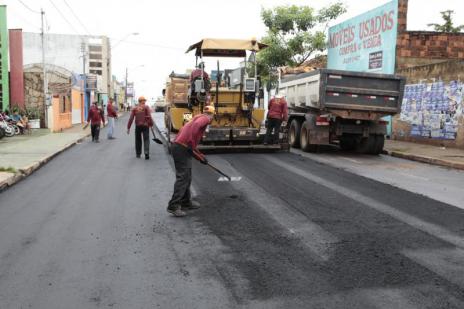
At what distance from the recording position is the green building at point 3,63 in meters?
24.9

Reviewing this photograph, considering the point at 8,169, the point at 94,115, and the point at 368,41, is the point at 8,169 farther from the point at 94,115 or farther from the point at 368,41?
the point at 368,41

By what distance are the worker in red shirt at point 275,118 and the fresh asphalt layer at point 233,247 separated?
16.8ft

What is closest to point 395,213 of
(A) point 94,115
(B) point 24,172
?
(B) point 24,172

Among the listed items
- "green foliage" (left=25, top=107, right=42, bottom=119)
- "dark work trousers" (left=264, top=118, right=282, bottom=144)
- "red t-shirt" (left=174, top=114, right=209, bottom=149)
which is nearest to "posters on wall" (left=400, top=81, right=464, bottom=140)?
"dark work trousers" (left=264, top=118, right=282, bottom=144)

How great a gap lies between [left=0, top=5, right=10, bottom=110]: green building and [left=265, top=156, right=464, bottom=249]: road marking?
19.9 m

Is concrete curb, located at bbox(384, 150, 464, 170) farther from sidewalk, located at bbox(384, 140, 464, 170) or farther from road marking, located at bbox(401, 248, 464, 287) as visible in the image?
road marking, located at bbox(401, 248, 464, 287)

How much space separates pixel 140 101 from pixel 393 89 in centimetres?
709

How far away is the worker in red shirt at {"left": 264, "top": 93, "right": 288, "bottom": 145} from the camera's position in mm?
14586

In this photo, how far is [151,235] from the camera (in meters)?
5.95

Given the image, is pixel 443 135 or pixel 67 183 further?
pixel 443 135

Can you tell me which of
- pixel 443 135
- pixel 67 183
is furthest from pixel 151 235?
pixel 443 135

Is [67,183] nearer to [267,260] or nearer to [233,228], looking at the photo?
[233,228]

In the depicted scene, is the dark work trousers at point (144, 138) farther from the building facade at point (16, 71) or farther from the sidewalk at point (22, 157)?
the building facade at point (16, 71)

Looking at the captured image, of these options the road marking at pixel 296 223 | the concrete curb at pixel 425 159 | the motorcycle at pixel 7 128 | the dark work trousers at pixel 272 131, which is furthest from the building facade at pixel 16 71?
the road marking at pixel 296 223
